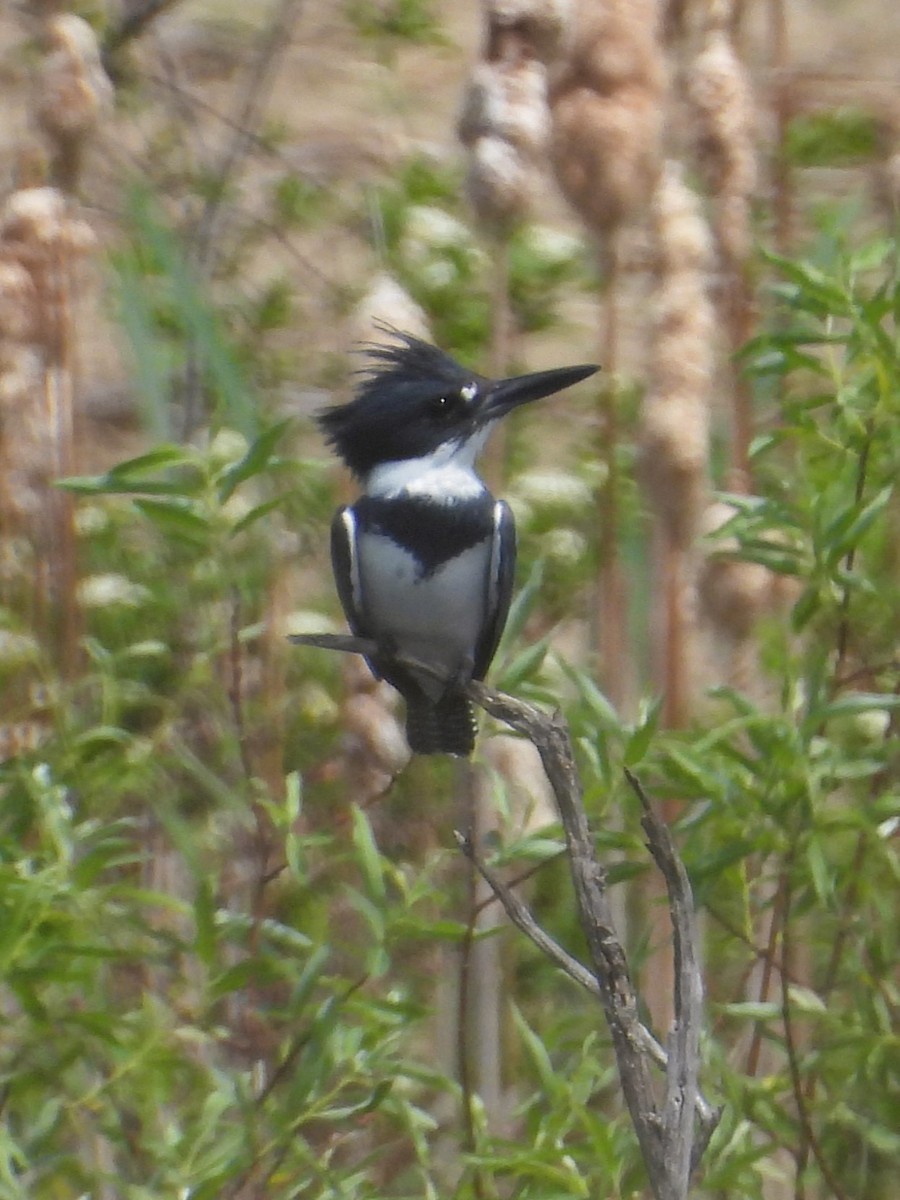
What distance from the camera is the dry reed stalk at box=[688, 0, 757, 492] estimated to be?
77.1 inches

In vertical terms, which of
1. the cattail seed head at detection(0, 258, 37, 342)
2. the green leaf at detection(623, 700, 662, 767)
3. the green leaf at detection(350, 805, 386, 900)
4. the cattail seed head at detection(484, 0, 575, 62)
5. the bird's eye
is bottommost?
the green leaf at detection(350, 805, 386, 900)

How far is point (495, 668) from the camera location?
6.32 feet

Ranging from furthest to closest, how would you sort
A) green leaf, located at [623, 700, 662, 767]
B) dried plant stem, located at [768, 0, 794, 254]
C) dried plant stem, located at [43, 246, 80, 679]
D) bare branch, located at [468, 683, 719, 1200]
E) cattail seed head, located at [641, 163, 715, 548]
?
1. dried plant stem, located at [768, 0, 794, 254]
2. dried plant stem, located at [43, 246, 80, 679]
3. cattail seed head, located at [641, 163, 715, 548]
4. green leaf, located at [623, 700, 662, 767]
5. bare branch, located at [468, 683, 719, 1200]

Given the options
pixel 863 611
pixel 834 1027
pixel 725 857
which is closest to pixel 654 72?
pixel 863 611

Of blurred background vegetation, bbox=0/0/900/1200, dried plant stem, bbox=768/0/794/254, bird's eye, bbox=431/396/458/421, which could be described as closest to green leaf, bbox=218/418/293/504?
blurred background vegetation, bbox=0/0/900/1200

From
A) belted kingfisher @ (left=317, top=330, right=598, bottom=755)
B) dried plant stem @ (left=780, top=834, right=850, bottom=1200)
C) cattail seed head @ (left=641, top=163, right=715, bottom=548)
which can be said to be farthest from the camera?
belted kingfisher @ (left=317, top=330, right=598, bottom=755)

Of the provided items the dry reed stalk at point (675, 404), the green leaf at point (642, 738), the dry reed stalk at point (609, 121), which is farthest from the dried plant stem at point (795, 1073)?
the dry reed stalk at point (609, 121)

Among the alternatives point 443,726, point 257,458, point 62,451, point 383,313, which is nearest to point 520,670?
point 443,726

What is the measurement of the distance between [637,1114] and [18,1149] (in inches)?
28.9

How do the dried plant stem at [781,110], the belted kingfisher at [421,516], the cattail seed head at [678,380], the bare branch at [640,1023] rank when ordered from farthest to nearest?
1. the dried plant stem at [781,110]
2. the belted kingfisher at [421,516]
3. the cattail seed head at [678,380]
4. the bare branch at [640,1023]

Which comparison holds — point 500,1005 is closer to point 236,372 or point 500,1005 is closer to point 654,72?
point 236,372

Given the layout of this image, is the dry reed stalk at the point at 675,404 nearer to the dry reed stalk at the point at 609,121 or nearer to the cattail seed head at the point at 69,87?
the dry reed stalk at the point at 609,121

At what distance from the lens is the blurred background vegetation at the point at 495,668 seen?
1738 millimetres

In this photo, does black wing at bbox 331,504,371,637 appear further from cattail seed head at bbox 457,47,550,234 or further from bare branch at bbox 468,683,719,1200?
bare branch at bbox 468,683,719,1200
